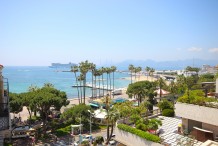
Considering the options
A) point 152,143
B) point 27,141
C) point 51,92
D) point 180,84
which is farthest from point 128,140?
point 180,84

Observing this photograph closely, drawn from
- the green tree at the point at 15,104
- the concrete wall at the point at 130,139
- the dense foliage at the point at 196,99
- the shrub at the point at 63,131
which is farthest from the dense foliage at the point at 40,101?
the dense foliage at the point at 196,99

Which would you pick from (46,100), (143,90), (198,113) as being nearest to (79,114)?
(46,100)

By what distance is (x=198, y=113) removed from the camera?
68.9 feet

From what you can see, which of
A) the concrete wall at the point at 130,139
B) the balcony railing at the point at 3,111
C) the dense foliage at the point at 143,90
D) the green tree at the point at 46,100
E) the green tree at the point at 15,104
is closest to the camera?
the balcony railing at the point at 3,111

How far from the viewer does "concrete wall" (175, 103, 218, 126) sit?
19766mm

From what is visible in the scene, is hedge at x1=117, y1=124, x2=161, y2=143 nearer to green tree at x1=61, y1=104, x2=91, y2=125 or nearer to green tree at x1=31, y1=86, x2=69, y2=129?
green tree at x1=31, y1=86, x2=69, y2=129

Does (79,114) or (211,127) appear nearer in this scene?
(211,127)

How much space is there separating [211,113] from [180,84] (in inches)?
1396

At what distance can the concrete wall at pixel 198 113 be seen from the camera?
1977 centimetres

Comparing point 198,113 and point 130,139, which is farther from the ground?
point 198,113

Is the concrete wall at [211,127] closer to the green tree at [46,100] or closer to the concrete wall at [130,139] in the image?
the concrete wall at [130,139]

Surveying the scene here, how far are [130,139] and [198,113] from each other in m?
7.04

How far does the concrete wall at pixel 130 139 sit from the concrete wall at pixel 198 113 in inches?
209

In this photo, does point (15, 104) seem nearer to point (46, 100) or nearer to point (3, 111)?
point (46, 100)
